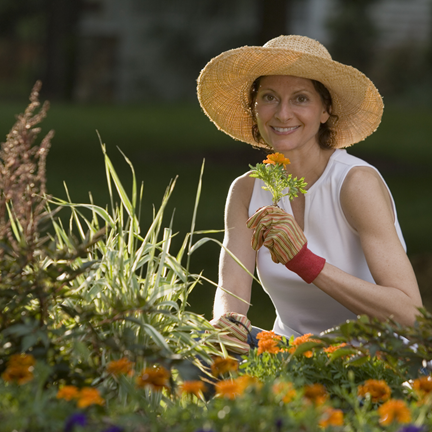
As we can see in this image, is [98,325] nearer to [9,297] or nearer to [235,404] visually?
[9,297]

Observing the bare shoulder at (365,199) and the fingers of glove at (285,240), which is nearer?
the fingers of glove at (285,240)

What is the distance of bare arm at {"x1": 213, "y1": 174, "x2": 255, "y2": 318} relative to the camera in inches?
112

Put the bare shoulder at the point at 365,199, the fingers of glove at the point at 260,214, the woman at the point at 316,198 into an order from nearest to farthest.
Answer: the fingers of glove at the point at 260,214 < the woman at the point at 316,198 < the bare shoulder at the point at 365,199

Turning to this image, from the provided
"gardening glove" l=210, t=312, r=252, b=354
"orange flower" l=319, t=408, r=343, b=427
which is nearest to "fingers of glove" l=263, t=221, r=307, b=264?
"gardening glove" l=210, t=312, r=252, b=354

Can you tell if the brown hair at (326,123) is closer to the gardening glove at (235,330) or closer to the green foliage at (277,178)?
the green foliage at (277,178)

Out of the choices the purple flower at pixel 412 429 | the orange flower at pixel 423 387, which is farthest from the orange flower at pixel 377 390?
the purple flower at pixel 412 429

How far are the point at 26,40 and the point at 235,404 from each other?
33442mm

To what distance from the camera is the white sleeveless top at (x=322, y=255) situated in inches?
110

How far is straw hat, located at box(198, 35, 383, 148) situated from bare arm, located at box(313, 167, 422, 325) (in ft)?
1.23

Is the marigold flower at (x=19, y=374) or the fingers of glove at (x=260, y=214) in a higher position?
the fingers of glove at (x=260, y=214)

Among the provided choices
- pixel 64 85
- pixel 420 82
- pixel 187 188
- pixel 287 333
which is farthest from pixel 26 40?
pixel 287 333

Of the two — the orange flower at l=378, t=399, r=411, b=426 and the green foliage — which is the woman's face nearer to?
the green foliage

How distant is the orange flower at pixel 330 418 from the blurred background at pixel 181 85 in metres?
3.35

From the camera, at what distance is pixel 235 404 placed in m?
1.34
